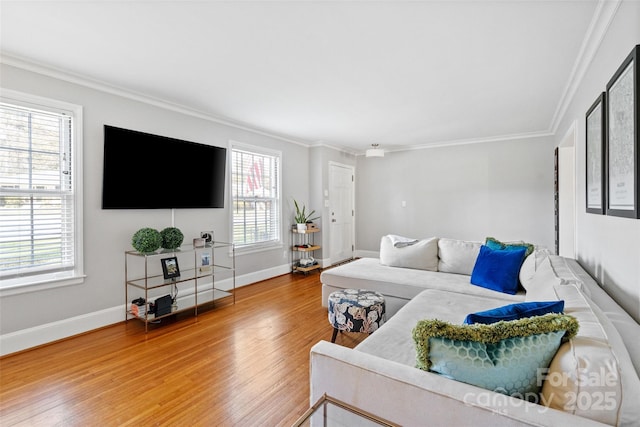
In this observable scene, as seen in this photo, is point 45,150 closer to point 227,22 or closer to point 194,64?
point 194,64

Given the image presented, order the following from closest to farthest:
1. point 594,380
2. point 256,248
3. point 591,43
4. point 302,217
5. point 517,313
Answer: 1. point 594,380
2. point 517,313
3. point 591,43
4. point 256,248
5. point 302,217

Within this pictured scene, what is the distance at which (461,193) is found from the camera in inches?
225

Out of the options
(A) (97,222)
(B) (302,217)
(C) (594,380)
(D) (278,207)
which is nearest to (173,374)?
(A) (97,222)

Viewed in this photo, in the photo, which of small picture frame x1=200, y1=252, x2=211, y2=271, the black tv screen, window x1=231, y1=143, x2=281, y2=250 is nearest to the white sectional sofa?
small picture frame x1=200, y1=252, x2=211, y2=271

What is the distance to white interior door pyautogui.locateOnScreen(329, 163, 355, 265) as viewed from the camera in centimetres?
604

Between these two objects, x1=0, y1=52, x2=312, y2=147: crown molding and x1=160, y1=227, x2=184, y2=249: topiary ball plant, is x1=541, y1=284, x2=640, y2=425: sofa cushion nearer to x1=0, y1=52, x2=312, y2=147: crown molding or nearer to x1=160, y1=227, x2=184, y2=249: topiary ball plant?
x1=160, y1=227, x2=184, y2=249: topiary ball plant

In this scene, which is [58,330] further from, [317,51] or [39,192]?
[317,51]

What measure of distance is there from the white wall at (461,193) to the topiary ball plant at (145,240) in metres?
4.53

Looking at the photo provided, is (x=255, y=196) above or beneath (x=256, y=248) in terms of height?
above

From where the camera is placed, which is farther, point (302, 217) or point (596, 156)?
point (302, 217)

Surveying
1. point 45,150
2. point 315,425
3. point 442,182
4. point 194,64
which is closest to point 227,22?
point 194,64

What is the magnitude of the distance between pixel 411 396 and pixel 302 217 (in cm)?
444

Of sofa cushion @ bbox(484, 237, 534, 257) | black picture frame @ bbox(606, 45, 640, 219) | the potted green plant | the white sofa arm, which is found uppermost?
black picture frame @ bbox(606, 45, 640, 219)

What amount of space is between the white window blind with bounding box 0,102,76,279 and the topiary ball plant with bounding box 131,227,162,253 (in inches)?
19.9
